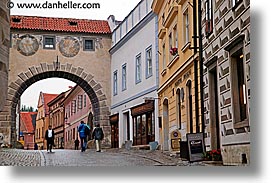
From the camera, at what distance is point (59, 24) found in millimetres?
4562

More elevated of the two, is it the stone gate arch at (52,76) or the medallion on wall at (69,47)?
the medallion on wall at (69,47)

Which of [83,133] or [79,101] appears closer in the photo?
[83,133]

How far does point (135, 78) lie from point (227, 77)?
761 millimetres

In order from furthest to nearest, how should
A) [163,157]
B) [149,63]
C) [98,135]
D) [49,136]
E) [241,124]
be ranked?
1. [149,63]
2. [98,135]
3. [49,136]
4. [163,157]
5. [241,124]

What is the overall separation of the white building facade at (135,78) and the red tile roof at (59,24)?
153 millimetres

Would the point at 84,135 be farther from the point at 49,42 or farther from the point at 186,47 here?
the point at 186,47

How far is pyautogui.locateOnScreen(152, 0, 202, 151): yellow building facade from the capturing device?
4512 millimetres

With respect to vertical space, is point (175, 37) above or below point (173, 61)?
above

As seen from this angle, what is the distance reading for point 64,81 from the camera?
4617 mm

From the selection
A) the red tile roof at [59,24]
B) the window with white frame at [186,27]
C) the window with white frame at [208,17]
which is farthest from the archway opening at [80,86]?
the window with white frame at [208,17]

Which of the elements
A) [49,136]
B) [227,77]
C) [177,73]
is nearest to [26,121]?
[49,136]

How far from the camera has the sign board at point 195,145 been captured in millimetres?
4371

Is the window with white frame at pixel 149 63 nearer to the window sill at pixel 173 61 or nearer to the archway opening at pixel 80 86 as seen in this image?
the window sill at pixel 173 61

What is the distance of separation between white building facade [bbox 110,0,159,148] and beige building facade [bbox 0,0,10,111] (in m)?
0.83
